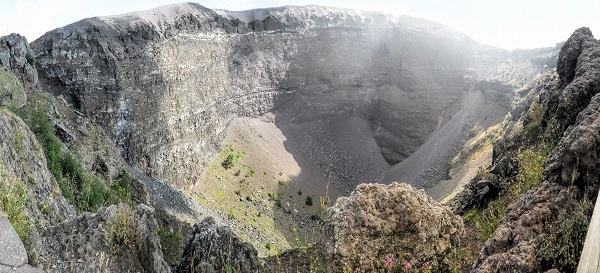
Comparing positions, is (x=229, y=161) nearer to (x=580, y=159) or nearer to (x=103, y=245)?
(x=103, y=245)

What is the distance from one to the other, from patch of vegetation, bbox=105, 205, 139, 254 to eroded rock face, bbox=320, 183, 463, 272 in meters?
3.50

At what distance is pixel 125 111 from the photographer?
39.1m

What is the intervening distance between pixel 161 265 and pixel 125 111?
105 ft

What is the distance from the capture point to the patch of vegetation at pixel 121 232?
9.02m

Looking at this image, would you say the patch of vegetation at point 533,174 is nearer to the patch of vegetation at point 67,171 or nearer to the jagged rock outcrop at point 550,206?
the jagged rock outcrop at point 550,206

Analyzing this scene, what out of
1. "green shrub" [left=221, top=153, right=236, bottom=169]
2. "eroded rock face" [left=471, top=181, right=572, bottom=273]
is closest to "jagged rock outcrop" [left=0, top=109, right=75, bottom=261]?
"eroded rock face" [left=471, top=181, right=572, bottom=273]

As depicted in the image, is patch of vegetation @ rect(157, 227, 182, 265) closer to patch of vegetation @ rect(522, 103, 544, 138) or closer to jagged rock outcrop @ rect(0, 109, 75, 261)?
jagged rock outcrop @ rect(0, 109, 75, 261)

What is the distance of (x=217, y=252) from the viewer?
11844 mm

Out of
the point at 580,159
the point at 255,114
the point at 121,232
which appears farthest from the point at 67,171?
the point at 255,114

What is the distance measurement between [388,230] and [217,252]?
4497 mm

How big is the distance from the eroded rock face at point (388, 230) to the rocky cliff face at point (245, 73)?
31741 mm

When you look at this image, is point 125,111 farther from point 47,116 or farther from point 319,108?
point 319,108

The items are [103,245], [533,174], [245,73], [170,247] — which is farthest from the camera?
[245,73]

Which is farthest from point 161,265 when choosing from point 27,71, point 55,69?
point 55,69
